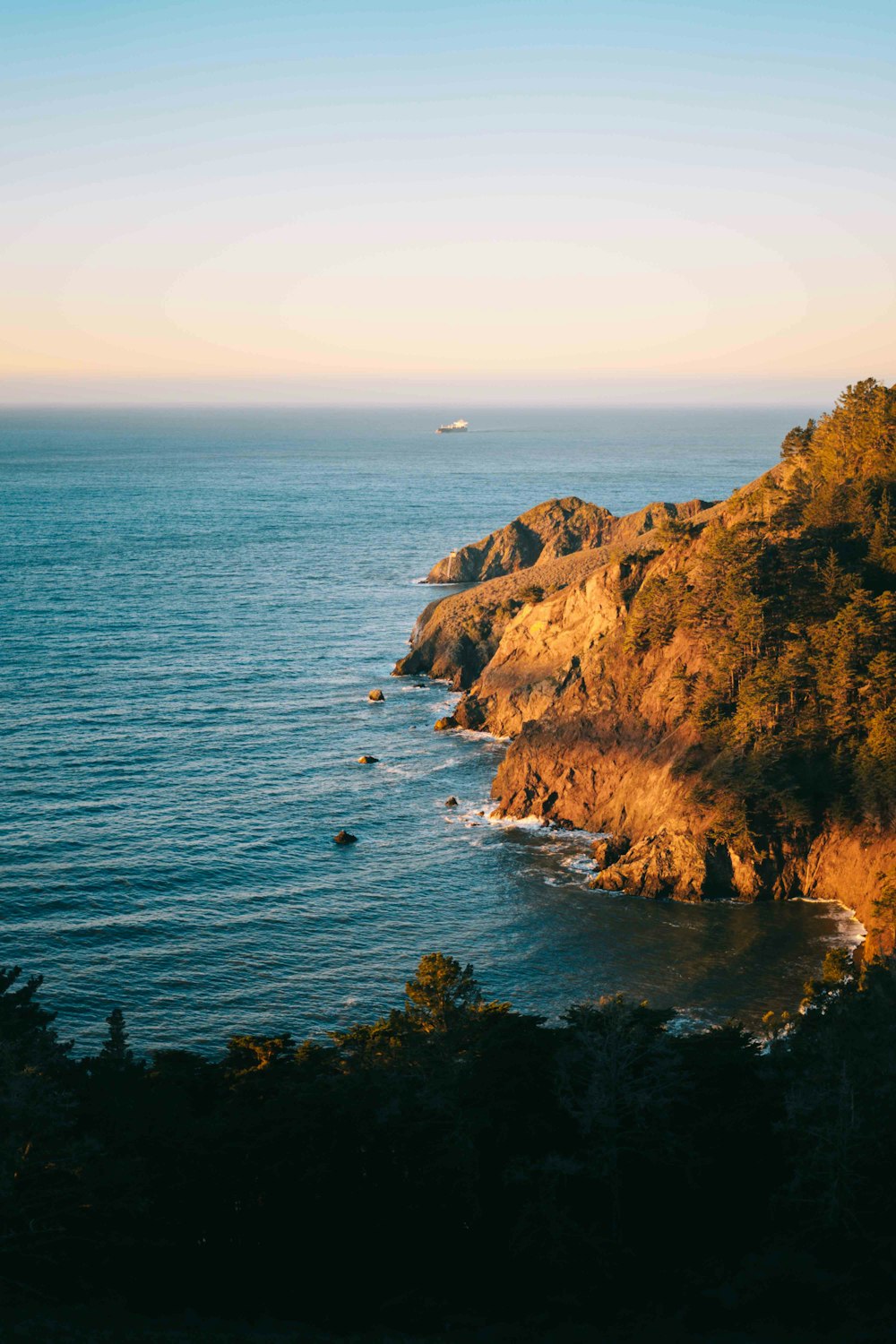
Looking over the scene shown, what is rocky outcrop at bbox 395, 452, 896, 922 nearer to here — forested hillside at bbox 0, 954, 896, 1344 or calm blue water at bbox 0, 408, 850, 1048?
calm blue water at bbox 0, 408, 850, 1048

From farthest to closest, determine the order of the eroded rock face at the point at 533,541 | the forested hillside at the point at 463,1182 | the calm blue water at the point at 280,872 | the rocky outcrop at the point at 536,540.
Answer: the eroded rock face at the point at 533,541 → the rocky outcrop at the point at 536,540 → the calm blue water at the point at 280,872 → the forested hillside at the point at 463,1182

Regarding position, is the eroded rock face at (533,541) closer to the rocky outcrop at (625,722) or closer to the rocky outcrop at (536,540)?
the rocky outcrop at (536,540)

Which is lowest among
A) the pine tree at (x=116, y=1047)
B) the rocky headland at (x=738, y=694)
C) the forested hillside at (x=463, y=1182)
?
the forested hillside at (x=463, y=1182)

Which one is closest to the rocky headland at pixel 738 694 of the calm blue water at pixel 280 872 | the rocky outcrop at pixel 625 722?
the rocky outcrop at pixel 625 722

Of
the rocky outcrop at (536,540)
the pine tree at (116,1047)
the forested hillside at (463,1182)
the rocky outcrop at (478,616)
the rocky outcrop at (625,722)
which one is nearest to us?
the forested hillside at (463,1182)

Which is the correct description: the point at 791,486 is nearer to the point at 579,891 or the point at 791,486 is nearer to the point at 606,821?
the point at 606,821

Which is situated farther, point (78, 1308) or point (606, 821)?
point (606, 821)

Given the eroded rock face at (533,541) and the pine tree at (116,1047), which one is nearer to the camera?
the pine tree at (116,1047)

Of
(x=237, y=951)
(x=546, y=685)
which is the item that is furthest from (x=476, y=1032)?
(x=546, y=685)

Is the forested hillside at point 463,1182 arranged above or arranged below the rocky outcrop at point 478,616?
below
